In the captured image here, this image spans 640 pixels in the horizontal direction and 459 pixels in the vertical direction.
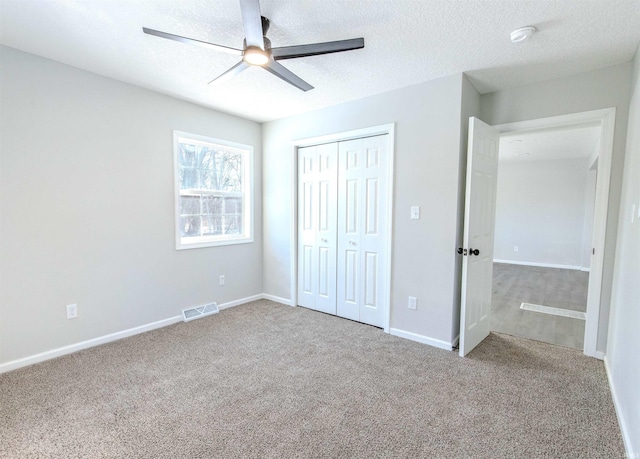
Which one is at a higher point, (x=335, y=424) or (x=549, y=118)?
(x=549, y=118)

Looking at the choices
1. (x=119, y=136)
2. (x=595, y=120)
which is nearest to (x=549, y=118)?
(x=595, y=120)

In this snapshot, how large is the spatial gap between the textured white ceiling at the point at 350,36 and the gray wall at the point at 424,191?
233 millimetres

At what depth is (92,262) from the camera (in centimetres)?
278

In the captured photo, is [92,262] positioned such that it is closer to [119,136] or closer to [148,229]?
[148,229]

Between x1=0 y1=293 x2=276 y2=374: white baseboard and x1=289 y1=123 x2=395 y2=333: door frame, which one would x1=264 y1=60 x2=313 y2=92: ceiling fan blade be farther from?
x1=0 y1=293 x2=276 y2=374: white baseboard

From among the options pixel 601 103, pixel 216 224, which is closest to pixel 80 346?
pixel 216 224

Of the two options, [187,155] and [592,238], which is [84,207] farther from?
[592,238]

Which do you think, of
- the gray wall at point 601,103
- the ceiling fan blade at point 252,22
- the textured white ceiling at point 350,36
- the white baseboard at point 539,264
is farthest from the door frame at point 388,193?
the white baseboard at point 539,264

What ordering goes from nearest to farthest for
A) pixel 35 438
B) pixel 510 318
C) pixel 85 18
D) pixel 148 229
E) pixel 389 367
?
pixel 35 438, pixel 85 18, pixel 389 367, pixel 148 229, pixel 510 318

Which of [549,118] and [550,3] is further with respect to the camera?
[549,118]

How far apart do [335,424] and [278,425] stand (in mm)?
340

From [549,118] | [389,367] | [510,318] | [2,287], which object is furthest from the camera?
[510,318]

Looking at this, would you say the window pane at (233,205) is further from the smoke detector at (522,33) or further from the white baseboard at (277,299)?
the smoke detector at (522,33)

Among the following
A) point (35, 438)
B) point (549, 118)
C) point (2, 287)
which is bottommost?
point (35, 438)
